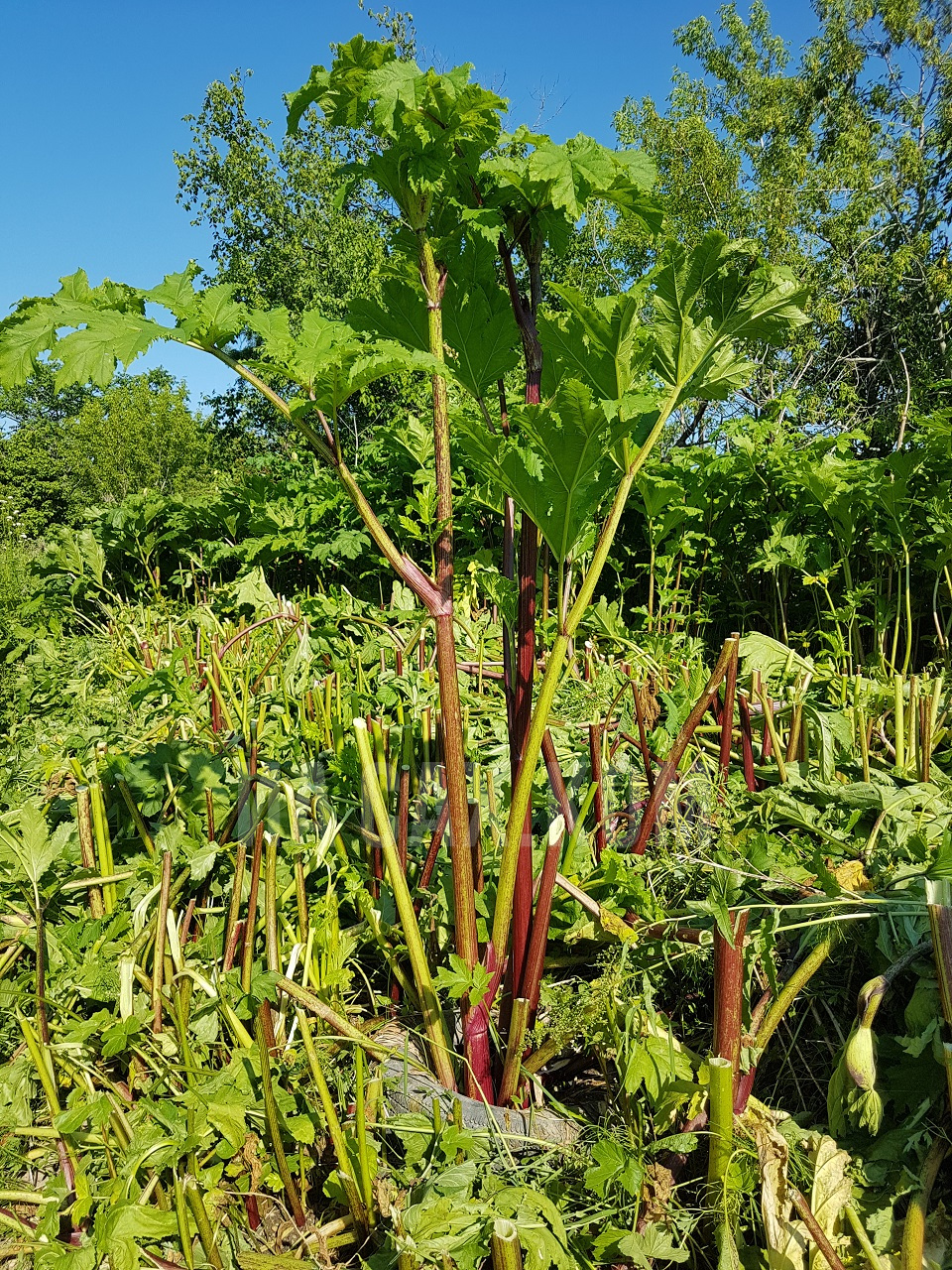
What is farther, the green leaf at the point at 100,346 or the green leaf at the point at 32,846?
the green leaf at the point at 32,846

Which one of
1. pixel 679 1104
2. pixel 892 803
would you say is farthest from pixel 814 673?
pixel 679 1104

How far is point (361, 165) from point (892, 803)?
5.35ft

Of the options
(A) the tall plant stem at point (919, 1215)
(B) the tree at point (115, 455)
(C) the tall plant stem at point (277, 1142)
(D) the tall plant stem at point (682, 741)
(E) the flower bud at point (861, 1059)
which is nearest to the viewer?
(A) the tall plant stem at point (919, 1215)

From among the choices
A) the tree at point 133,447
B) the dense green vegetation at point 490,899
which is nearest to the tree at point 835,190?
the dense green vegetation at point 490,899

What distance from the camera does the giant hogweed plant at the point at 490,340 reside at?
1173 mm

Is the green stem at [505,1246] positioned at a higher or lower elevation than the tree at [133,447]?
lower

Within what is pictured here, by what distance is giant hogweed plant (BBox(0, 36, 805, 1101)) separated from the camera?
46.2 inches

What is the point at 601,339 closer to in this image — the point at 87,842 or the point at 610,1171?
the point at 610,1171

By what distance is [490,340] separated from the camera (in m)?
1.42

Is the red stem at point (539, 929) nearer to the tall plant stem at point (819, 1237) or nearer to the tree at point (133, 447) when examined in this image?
the tall plant stem at point (819, 1237)

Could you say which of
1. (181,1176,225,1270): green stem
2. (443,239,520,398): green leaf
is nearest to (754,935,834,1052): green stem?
Result: (181,1176,225,1270): green stem

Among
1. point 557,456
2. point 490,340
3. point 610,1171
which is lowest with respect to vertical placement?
point 610,1171

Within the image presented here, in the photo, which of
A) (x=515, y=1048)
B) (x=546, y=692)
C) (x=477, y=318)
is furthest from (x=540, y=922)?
(x=477, y=318)

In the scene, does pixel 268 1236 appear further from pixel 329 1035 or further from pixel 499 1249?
pixel 499 1249
